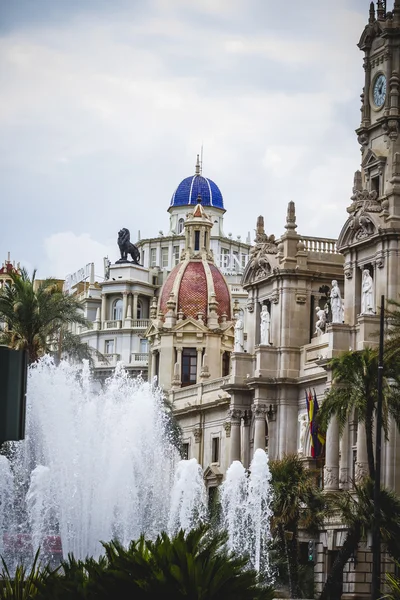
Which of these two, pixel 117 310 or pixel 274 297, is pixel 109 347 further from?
pixel 274 297

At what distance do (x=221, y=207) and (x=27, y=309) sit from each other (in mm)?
74006

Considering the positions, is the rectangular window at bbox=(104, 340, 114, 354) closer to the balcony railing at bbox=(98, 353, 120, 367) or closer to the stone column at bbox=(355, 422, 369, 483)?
the balcony railing at bbox=(98, 353, 120, 367)

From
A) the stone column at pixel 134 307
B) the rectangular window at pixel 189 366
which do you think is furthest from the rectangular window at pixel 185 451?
the stone column at pixel 134 307

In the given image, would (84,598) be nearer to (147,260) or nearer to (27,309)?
(27,309)

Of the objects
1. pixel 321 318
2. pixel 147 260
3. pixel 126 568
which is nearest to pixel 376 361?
pixel 321 318

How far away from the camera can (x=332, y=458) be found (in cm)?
6291

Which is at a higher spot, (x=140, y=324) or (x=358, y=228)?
(x=140, y=324)

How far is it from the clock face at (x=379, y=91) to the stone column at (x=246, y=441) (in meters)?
17.5

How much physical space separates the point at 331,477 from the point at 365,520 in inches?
561

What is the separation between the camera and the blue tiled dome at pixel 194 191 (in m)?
132

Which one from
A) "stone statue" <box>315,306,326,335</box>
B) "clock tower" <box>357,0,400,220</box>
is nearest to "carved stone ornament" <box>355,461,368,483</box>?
"stone statue" <box>315,306,326,335</box>

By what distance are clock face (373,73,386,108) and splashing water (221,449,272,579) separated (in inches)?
748

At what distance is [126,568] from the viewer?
74.6 ft

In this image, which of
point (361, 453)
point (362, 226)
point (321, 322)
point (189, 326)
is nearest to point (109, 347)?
point (189, 326)
